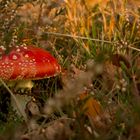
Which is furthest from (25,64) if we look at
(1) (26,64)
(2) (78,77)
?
(2) (78,77)

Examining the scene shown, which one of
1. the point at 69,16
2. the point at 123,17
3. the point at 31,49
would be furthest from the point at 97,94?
the point at 69,16

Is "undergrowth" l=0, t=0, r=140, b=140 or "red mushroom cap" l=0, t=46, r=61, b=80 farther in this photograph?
"red mushroom cap" l=0, t=46, r=61, b=80

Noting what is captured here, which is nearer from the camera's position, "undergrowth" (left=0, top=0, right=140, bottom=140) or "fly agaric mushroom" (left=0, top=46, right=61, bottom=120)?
"undergrowth" (left=0, top=0, right=140, bottom=140)

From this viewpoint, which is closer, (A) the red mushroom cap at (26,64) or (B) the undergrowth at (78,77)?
(B) the undergrowth at (78,77)

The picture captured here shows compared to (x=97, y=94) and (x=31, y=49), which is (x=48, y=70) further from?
(x=97, y=94)

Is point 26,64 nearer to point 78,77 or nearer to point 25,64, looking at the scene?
point 25,64

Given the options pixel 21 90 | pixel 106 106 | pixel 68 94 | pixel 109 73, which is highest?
pixel 68 94
